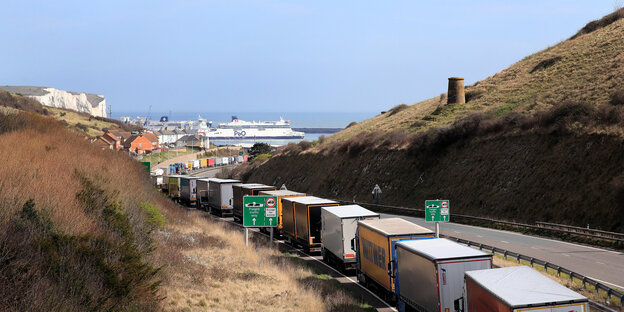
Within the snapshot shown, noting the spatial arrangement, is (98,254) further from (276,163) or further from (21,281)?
(276,163)

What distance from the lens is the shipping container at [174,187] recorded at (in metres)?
76.8

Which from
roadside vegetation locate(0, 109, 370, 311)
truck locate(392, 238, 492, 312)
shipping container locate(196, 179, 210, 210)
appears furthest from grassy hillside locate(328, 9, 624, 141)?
truck locate(392, 238, 492, 312)

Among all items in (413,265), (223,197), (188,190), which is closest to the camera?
(413,265)

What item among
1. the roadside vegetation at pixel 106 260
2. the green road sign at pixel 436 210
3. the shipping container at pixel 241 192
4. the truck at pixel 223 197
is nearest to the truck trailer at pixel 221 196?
the truck at pixel 223 197

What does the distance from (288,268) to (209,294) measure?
8.11 metres

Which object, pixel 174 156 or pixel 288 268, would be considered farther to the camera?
pixel 174 156

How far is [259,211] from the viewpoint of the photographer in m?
33.1

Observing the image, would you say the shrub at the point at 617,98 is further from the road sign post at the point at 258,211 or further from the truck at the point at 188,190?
the truck at the point at 188,190

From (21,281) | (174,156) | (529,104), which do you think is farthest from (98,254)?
(174,156)

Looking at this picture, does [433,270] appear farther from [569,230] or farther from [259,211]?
[569,230]

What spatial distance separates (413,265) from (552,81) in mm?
59643

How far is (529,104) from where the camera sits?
209ft

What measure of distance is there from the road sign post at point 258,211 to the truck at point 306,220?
187 cm

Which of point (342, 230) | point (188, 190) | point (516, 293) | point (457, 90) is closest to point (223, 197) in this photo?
point (188, 190)
